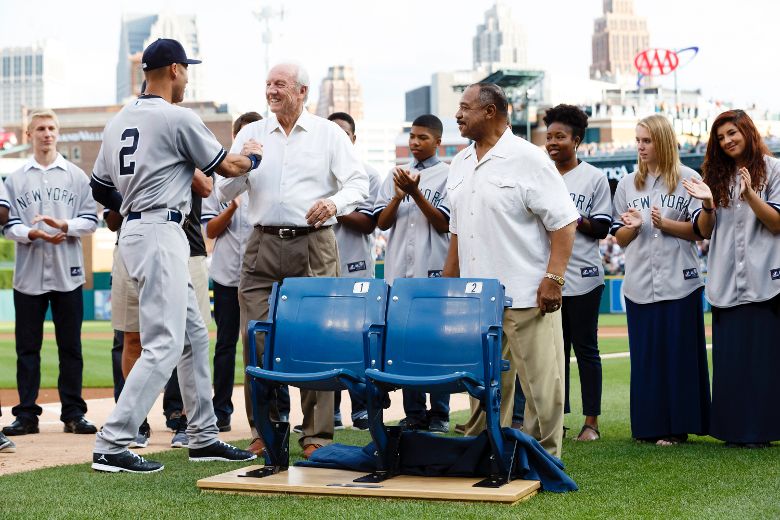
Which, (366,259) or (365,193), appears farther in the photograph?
(366,259)

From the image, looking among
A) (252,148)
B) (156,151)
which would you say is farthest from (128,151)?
(252,148)

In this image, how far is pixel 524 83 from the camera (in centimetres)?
7575

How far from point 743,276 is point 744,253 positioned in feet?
0.50

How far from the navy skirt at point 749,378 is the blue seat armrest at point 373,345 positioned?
2.75m

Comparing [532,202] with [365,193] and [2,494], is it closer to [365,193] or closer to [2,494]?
[365,193]

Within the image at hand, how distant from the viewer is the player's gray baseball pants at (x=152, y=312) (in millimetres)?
6188

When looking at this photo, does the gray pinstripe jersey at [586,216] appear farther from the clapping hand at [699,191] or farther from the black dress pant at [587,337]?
the clapping hand at [699,191]

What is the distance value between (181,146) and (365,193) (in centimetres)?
127

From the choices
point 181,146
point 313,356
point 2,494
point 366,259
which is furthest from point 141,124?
point 366,259

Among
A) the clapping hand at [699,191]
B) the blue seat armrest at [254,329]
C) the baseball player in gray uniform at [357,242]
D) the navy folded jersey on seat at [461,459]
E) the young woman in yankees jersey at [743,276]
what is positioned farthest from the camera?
the baseball player in gray uniform at [357,242]

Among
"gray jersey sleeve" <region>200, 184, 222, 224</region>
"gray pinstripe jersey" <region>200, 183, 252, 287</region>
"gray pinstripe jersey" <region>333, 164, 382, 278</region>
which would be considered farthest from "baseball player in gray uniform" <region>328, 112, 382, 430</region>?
"gray jersey sleeve" <region>200, 184, 222, 224</region>

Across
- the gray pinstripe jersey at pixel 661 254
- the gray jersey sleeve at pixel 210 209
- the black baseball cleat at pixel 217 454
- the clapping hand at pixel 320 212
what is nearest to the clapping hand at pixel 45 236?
the gray jersey sleeve at pixel 210 209

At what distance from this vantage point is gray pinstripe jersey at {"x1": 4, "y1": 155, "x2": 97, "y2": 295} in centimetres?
856

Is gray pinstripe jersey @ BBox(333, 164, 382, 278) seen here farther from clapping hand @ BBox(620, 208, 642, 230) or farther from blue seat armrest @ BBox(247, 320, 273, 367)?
blue seat armrest @ BBox(247, 320, 273, 367)
